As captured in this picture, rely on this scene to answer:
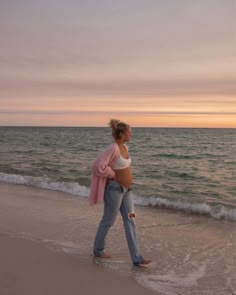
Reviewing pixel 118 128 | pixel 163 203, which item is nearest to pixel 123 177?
pixel 118 128

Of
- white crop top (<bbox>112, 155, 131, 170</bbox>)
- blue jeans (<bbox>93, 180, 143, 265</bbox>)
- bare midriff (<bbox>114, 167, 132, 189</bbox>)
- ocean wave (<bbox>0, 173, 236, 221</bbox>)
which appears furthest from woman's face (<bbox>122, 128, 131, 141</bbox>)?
ocean wave (<bbox>0, 173, 236, 221</bbox>)

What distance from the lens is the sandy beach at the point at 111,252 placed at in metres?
4.54

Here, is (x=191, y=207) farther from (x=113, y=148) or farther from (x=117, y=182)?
(x=113, y=148)

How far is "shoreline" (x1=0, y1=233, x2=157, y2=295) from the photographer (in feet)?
14.0

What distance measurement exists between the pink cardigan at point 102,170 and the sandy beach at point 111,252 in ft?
3.11

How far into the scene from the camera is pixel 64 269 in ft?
16.3

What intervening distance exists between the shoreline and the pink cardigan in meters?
0.90

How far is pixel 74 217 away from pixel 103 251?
8.78ft

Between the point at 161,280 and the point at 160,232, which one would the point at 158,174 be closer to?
the point at 160,232

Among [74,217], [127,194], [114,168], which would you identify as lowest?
[74,217]

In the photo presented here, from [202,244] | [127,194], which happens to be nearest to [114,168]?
[127,194]

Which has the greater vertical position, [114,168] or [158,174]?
[114,168]

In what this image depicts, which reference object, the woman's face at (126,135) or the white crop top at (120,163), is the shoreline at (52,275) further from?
the woman's face at (126,135)

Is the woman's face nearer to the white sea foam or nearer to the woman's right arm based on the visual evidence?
the woman's right arm
